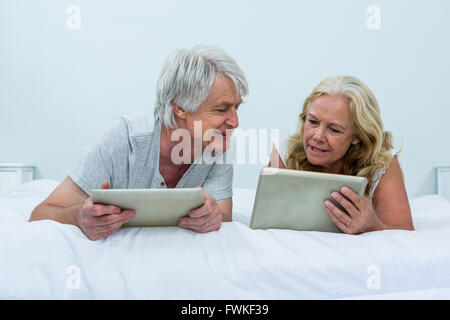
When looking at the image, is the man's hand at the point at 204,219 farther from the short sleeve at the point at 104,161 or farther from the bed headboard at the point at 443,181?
the bed headboard at the point at 443,181

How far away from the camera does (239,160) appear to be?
2219mm

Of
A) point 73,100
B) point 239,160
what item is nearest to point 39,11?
point 73,100

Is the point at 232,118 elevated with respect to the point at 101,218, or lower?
elevated

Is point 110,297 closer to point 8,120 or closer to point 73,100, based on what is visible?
point 73,100

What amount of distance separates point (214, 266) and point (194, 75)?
20.0 inches

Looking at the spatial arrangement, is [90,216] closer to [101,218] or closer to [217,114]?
[101,218]

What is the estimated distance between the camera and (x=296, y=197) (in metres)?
0.84

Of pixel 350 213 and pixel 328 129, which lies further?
pixel 328 129

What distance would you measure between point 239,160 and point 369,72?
2.99 feet

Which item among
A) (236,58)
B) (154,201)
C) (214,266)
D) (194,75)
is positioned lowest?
(214,266)

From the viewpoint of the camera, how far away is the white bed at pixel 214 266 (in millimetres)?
672

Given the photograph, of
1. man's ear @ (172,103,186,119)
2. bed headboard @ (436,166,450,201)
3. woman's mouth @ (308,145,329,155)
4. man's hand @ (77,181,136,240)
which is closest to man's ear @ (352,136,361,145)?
woman's mouth @ (308,145,329,155)

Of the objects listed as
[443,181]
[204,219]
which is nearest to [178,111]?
[204,219]
